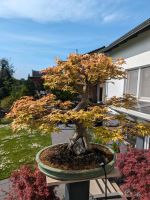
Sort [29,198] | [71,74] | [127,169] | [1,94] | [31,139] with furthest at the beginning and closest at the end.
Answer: [1,94], [31,139], [127,169], [29,198], [71,74]

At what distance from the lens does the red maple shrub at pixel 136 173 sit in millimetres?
5141

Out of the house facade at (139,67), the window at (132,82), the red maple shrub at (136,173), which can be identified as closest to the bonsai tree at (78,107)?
the red maple shrub at (136,173)

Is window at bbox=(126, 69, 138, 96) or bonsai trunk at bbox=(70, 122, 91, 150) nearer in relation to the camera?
bonsai trunk at bbox=(70, 122, 91, 150)

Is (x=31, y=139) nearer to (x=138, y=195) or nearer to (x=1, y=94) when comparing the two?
(x=138, y=195)

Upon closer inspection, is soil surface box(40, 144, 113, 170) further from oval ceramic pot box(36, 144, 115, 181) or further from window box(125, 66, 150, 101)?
window box(125, 66, 150, 101)

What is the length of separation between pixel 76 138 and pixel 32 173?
5.69ft

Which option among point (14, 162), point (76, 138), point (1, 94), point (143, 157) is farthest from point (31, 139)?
point (1, 94)

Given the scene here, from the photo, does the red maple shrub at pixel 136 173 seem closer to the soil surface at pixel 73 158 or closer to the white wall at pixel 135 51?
the soil surface at pixel 73 158

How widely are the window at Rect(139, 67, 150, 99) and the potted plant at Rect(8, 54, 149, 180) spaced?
5457mm

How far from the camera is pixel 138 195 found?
18.1 feet

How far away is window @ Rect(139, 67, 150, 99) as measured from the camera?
370 inches

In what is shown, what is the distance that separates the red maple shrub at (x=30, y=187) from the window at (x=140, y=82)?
5999mm

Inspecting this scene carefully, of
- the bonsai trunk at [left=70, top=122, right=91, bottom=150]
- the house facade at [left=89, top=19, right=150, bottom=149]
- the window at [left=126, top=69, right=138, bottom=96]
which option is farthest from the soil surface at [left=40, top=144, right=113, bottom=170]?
the window at [left=126, top=69, right=138, bottom=96]

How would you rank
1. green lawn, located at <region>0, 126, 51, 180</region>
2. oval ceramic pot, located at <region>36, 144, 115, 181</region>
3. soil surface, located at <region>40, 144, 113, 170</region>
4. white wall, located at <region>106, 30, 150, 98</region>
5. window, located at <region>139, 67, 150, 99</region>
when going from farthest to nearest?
1. green lawn, located at <region>0, 126, 51, 180</region>
2. window, located at <region>139, 67, 150, 99</region>
3. white wall, located at <region>106, 30, 150, 98</region>
4. soil surface, located at <region>40, 144, 113, 170</region>
5. oval ceramic pot, located at <region>36, 144, 115, 181</region>
